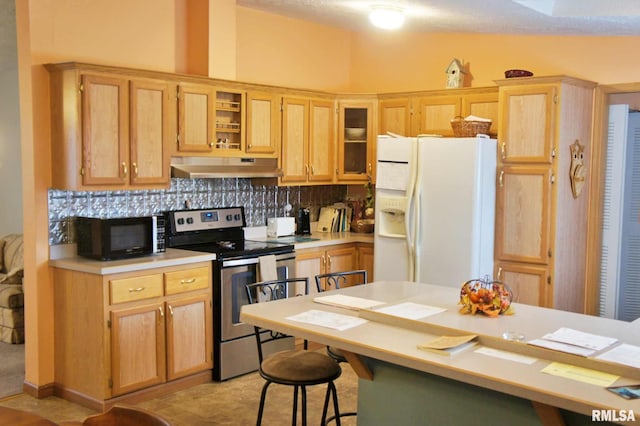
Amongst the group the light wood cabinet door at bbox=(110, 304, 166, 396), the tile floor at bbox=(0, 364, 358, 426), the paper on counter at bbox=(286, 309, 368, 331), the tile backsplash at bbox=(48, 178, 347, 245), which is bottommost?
the tile floor at bbox=(0, 364, 358, 426)

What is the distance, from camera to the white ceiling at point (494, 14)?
425 cm

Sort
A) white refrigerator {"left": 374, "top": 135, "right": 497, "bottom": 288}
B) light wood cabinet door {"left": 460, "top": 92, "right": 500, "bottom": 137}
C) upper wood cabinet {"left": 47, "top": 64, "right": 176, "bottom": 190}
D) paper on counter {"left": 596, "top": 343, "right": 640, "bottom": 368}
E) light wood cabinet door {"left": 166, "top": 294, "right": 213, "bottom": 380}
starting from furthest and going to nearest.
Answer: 1. light wood cabinet door {"left": 460, "top": 92, "right": 500, "bottom": 137}
2. white refrigerator {"left": 374, "top": 135, "right": 497, "bottom": 288}
3. light wood cabinet door {"left": 166, "top": 294, "right": 213, "bottom": 380}
4. upper wood cabinet {"left": 47, "top": 64, "right": 176, "bottom": 190}
5. paper on counter {"left": 596, "top": 343, "right": 640, "bottom": 368}

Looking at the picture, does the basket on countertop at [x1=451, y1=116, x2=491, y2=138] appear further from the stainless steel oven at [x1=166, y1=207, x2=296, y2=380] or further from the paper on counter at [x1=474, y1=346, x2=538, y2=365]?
the paper on counter at [x1=474, y1=346, x2=538, y2=365]

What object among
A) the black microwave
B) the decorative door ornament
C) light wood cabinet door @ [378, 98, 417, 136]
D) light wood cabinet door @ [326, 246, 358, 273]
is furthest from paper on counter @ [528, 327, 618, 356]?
light wood cabinet door @ [378, 98, 417, 136]

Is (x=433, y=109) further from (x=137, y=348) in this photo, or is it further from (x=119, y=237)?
(x=137, y=348)

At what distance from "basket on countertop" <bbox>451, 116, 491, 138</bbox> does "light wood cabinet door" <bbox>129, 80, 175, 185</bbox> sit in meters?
2.15

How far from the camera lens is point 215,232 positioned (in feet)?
18.0

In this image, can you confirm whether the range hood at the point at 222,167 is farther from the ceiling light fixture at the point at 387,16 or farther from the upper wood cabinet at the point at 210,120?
the ceiling light fixture at the point at 387,16

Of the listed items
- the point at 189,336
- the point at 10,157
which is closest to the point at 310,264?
the point at 189,336

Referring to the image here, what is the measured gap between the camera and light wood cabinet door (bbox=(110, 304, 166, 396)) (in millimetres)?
4301

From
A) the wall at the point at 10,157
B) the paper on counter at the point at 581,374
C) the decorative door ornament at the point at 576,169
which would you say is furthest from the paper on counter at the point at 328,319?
the wall at the point at 10,157

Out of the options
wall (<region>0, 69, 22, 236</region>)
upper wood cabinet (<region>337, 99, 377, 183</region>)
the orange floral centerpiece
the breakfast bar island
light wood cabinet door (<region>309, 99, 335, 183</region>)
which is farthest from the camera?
wall (<region>0, 69, 22, 236</region>)

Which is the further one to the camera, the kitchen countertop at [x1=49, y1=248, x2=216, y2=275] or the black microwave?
the black microwave

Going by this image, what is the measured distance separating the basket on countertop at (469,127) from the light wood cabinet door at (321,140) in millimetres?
1195
